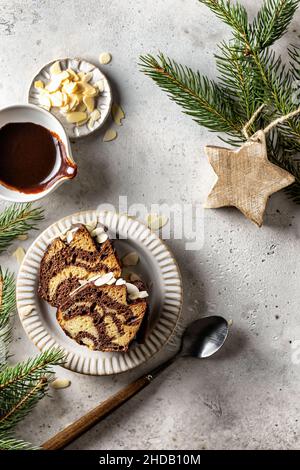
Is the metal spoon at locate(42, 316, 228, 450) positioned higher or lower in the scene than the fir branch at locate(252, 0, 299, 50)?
lower

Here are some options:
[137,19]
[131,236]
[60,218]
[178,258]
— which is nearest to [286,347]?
[178,258]

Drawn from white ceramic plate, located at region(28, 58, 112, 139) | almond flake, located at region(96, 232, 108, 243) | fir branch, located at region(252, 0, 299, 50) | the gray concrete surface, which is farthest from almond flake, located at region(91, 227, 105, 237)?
fir branch, located at region(252, 0, 299, 50)

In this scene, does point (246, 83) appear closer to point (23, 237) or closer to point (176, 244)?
point (176, 244)

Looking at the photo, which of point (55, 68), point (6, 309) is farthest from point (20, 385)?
point (55, 68)

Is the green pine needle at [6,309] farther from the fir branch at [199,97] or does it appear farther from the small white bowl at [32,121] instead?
the fir branch at [199,97]

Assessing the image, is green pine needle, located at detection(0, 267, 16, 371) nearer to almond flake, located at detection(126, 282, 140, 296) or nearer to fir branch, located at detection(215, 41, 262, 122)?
almond flake, located at detection(126, 282, 140, 296)
